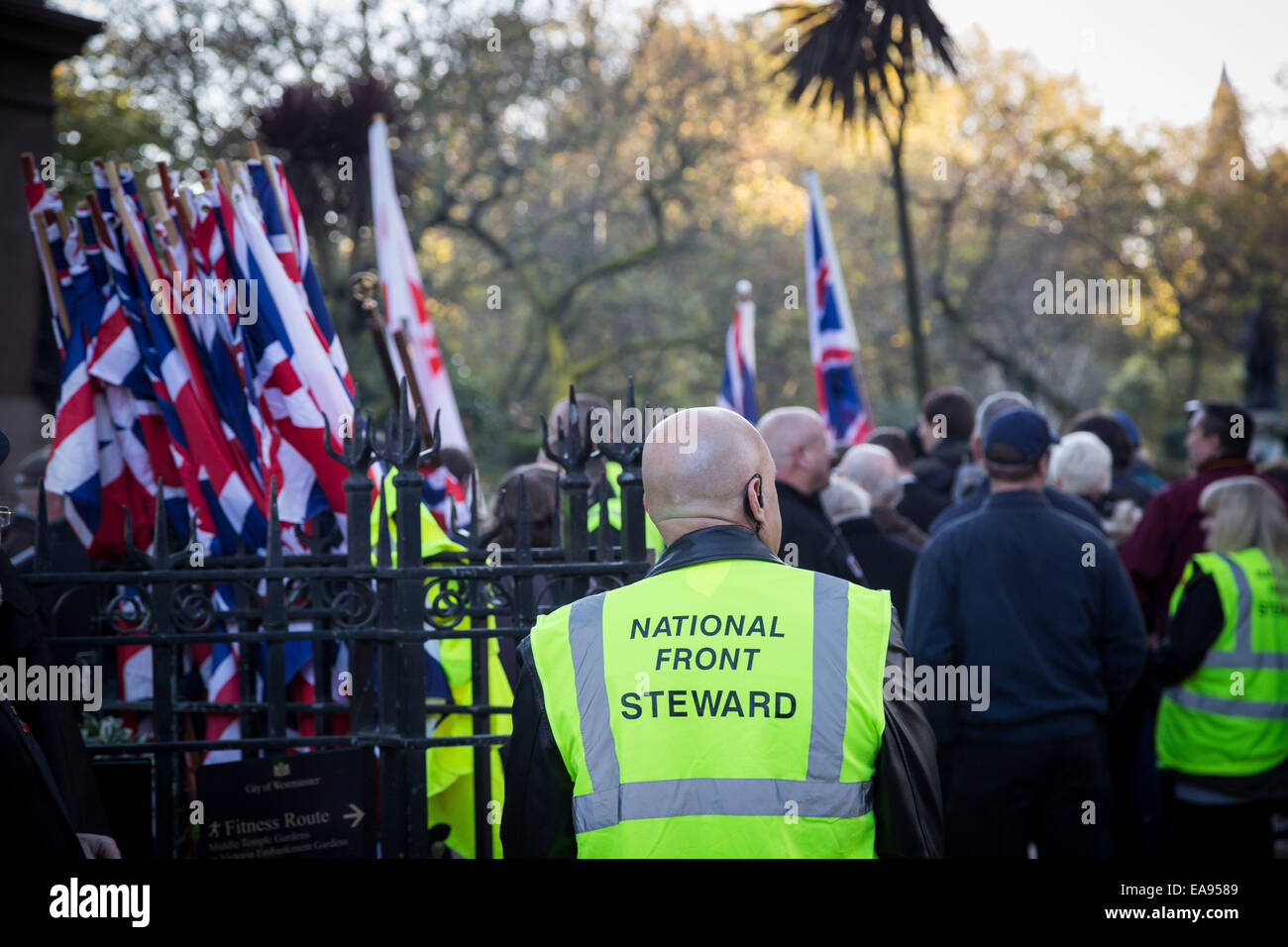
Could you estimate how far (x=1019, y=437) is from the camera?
471 cm

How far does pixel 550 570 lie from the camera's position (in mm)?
3721

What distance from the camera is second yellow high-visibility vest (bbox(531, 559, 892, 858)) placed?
95.2 inches

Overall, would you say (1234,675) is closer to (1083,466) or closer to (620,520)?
(1083,466)

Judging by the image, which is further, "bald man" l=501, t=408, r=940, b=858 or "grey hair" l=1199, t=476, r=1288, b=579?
"grey hair" l=1199, t=476, r=1288, b=579

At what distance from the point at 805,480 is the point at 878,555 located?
2.64 feet

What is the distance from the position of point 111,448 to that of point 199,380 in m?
0.47

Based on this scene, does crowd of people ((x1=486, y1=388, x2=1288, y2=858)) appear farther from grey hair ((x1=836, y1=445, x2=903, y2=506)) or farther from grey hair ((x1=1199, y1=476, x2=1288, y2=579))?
grey hair ((x1=836, y1=445, x2=903, y2=506))

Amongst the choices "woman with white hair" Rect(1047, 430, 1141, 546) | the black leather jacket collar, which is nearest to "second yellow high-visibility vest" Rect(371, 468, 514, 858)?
the black leather jacket collar

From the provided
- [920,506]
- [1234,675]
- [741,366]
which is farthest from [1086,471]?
[741,366]

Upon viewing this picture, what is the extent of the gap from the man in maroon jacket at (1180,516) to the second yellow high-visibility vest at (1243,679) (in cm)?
99

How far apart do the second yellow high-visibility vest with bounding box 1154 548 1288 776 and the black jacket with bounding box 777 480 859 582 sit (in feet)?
4.65

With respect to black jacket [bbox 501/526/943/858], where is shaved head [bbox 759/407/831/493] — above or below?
above

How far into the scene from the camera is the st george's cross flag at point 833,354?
33.9ft
